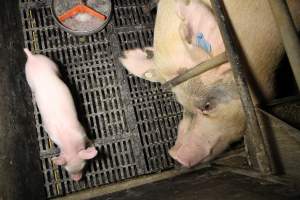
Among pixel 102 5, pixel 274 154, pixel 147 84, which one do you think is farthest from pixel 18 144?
pixel 274 154

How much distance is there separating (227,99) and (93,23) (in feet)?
4.11

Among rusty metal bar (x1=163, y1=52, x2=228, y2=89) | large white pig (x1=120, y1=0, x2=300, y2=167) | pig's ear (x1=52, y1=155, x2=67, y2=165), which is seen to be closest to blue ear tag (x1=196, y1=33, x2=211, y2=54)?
large white pig (x1=120, y1=0, x2=300, y2=167)

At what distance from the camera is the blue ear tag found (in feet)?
6.89

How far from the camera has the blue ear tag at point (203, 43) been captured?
6.89ft

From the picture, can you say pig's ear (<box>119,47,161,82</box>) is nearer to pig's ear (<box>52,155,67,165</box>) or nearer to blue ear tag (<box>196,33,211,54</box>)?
blue ear tag (<box>196,33,211,54</box>)

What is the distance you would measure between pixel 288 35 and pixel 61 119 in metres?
1.53

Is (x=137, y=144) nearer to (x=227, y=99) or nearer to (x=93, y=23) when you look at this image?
(x=227, y=99)

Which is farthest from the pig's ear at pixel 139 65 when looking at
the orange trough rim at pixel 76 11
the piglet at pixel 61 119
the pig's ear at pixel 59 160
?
the pig's ear at pixel 59 160

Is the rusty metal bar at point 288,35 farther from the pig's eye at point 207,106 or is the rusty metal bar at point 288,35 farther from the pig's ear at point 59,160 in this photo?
the pig's ear at point 59,160

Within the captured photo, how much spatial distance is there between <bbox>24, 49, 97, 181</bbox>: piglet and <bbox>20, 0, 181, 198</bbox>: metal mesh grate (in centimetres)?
18

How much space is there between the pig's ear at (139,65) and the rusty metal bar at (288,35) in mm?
1310

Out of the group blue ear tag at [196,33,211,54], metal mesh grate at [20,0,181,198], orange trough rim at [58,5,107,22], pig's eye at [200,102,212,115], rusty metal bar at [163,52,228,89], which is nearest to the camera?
rusty metal bar at [163,52,228,89]

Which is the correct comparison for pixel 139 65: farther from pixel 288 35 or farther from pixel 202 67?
pixel 288 35

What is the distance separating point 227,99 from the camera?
2.18m
